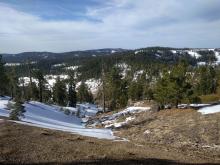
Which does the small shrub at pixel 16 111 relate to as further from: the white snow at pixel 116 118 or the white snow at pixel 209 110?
the white snow at pixel 209 110

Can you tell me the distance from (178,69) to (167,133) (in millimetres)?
13476

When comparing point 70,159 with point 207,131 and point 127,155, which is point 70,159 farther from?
point 207,131

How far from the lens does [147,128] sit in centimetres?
2997

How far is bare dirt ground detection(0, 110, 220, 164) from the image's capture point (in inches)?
610

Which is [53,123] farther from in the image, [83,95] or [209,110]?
[83,95]

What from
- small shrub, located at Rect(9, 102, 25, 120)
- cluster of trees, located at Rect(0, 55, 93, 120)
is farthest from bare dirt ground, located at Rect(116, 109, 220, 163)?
cluster of trees, located at Rect(0, 55, 93, 120)

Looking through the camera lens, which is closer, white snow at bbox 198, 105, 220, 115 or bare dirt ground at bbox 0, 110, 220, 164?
bare dirt ground at bbox 0, 110, 220, 164

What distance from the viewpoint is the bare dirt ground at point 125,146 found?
610 inches

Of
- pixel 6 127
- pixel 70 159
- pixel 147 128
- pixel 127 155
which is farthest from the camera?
pixel 147 128

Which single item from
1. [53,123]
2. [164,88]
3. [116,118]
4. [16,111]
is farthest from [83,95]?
[16,111]

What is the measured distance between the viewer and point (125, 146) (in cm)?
2022

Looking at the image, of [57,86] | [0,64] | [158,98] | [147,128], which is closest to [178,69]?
[158,98]

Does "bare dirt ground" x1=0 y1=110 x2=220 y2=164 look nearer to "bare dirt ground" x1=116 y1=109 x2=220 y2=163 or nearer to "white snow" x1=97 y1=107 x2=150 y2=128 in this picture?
"bare dirt ground" x1=116 y1=109 x2=220 y2=163

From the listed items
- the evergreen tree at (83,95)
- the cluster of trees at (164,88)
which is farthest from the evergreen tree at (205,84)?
the evergreen tree at (83,95)
